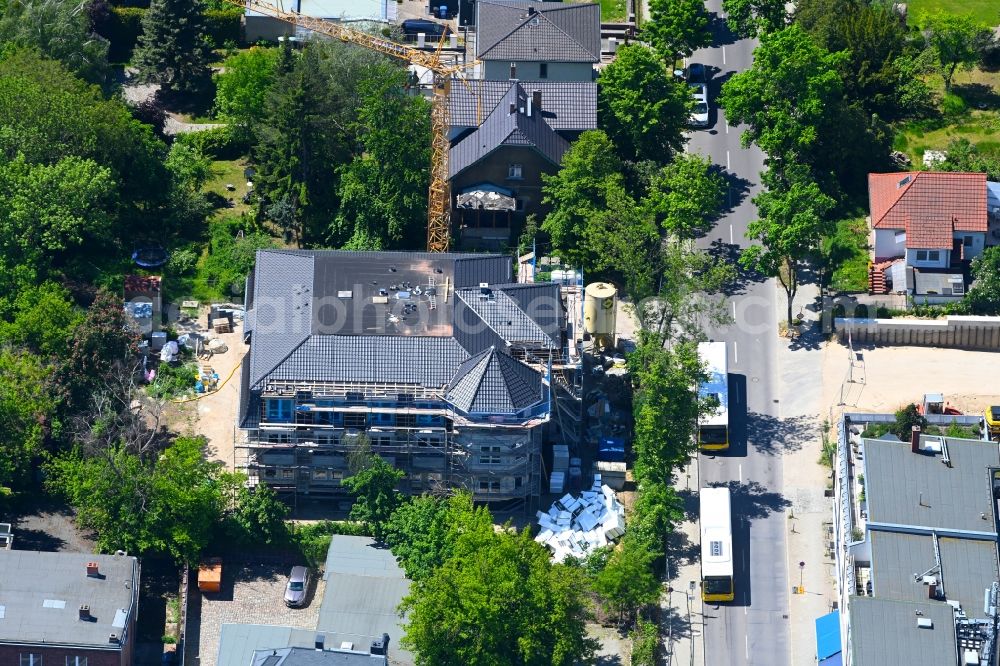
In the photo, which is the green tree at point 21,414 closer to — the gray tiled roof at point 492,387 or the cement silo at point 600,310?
the gray tiled roof at point 492,387

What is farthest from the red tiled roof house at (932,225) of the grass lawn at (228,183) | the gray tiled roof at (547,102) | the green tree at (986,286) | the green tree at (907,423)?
the grass lawn at (228,183)

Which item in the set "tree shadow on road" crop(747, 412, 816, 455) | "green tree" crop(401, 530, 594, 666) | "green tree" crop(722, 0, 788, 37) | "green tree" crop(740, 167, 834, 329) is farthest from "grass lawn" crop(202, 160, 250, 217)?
"green tree" crop(401, 530, 594, 666)

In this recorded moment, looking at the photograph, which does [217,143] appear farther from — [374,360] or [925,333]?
[925,333]

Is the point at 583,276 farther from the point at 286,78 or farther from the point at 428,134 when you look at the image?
the point at 286,78

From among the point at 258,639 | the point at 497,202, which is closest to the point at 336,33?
the point at 497,202

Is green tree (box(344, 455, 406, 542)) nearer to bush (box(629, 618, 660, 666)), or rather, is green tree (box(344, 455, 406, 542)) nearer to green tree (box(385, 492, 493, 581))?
green tree (box(385, 492, 493, 581))

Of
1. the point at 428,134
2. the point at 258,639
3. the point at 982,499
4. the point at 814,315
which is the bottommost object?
the point at 258,639
